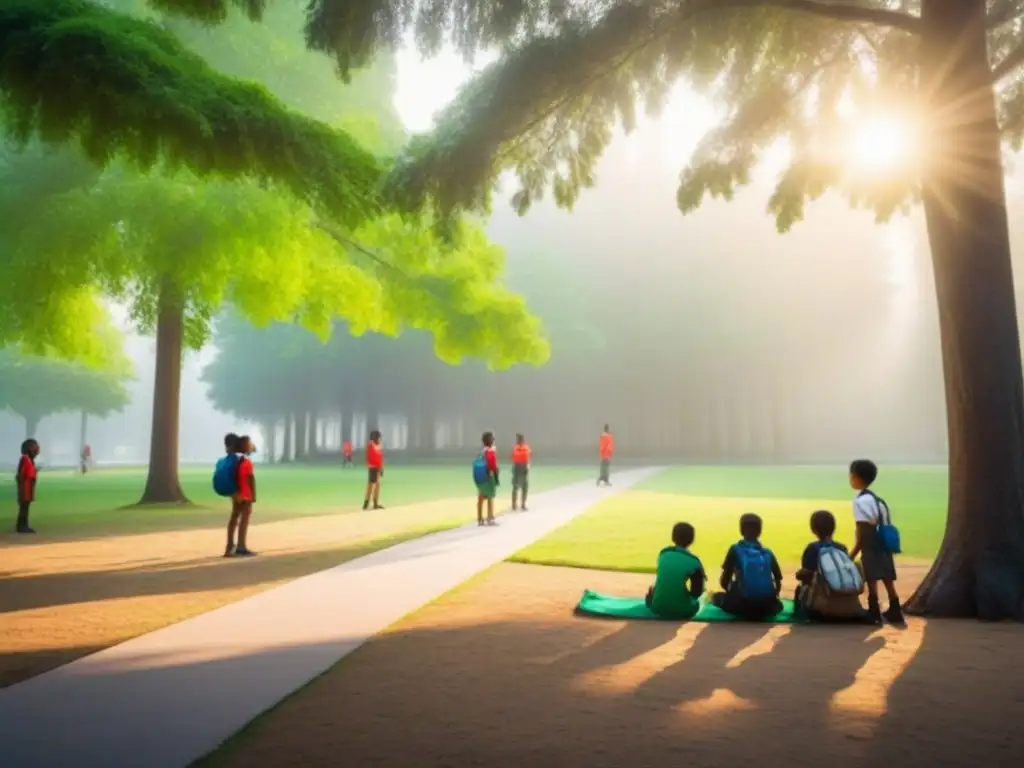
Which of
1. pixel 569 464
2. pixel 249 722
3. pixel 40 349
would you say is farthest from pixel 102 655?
pixel 569 464

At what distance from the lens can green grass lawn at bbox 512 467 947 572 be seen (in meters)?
11.7

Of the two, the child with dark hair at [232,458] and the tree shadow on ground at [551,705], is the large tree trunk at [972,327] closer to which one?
the tree shadow on ground at [551,705]

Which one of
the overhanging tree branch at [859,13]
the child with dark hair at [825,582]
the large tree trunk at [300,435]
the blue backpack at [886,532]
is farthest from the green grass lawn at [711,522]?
the large tree trunk at [300,435]

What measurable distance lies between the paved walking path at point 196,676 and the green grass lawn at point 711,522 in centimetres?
285

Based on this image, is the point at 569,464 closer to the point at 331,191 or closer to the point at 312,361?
the point at 312,361

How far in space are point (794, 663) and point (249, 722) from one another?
→ 3.63 m

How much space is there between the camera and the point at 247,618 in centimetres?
718

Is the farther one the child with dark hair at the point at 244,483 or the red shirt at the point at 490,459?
the red shirt at the point at 490,459

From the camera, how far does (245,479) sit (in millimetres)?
11352

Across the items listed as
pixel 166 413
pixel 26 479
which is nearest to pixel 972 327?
pixel 26 479

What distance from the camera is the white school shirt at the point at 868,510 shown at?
7.17 metres

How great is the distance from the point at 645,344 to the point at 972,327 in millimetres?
51380

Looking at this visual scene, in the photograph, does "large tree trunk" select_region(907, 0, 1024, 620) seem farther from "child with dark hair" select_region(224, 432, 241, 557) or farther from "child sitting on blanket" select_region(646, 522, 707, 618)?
"child with dark hair" select_region(224, 432, 241, 557)

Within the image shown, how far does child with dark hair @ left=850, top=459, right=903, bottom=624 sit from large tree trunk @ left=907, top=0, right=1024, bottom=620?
0.72 m
